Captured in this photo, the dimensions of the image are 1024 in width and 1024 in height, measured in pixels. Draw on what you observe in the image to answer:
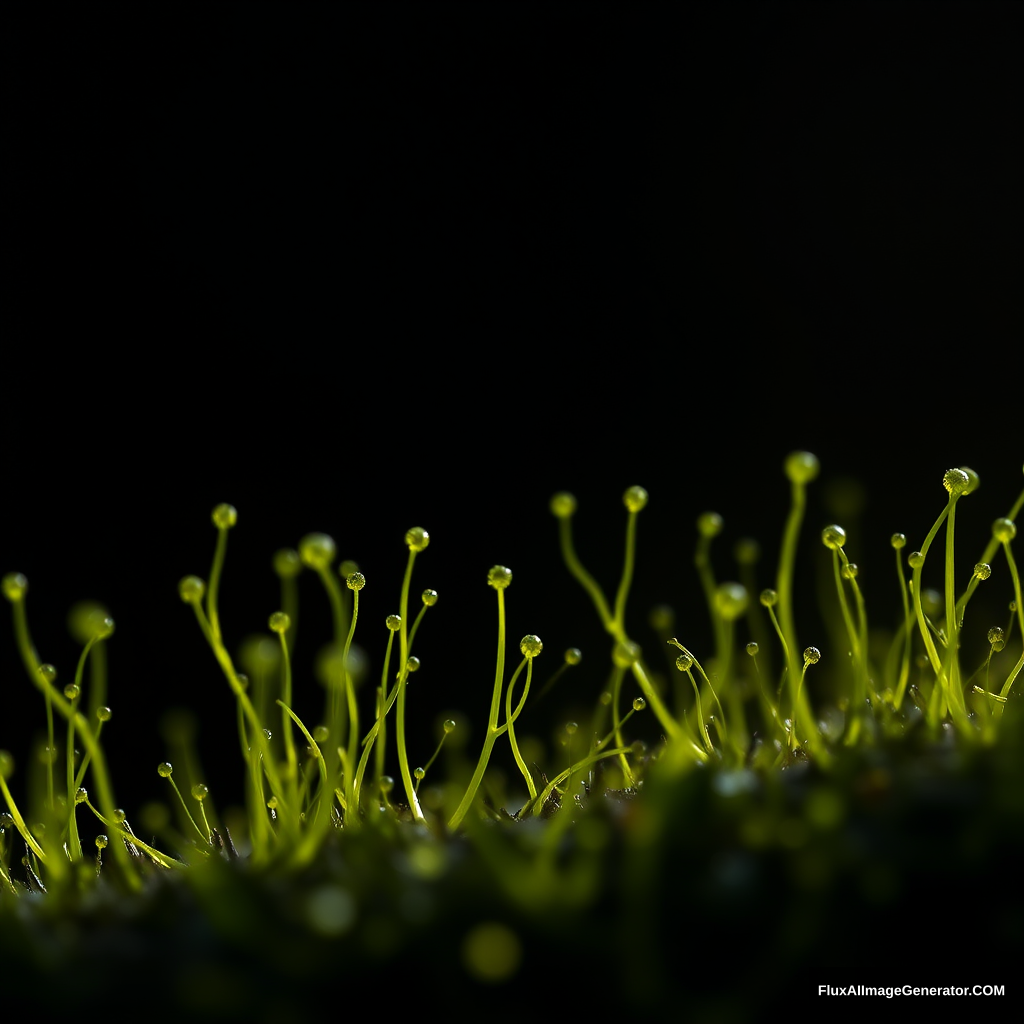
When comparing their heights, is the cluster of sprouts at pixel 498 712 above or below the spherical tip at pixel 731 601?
below

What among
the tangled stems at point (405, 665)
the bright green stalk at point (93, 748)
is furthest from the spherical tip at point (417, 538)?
the bright green stalk at point (93, 748)

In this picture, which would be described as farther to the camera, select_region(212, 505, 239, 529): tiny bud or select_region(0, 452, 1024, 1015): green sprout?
select_region(212, 505, 239, 529): tiny bud

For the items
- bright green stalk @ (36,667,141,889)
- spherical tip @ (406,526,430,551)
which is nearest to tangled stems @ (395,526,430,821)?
spherical tip @ (406,526,430,551)

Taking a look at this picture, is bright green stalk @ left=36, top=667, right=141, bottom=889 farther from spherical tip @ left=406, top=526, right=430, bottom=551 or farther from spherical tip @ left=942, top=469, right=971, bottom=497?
spherical tip @ left=942, top=469, right=971, bottom=497

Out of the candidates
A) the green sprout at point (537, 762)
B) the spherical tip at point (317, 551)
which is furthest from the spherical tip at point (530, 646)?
the spherical tip at point (317, 551)

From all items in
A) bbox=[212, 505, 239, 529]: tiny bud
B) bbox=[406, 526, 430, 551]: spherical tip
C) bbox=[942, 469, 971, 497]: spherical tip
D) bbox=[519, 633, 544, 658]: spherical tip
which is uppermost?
bbox=[212, 505, 239, 529]: tiny bud

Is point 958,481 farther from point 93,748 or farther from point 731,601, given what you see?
point 93,748

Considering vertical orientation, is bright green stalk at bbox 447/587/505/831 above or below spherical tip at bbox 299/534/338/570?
below

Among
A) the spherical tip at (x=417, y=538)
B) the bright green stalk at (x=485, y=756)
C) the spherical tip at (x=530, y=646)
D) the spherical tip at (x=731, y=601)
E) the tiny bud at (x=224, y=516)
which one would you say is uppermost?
the tiny bud at (x=224, y=516)

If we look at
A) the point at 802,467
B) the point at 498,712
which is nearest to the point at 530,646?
the point at 498,712

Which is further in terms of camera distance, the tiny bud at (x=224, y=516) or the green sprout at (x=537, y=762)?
the tiny bud at (x=224, y=516)

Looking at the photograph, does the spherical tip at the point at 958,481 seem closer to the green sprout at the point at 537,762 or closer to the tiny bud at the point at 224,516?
the green sprout at the point at 537,762

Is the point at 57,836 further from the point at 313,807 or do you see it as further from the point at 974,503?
the point at 974,503
